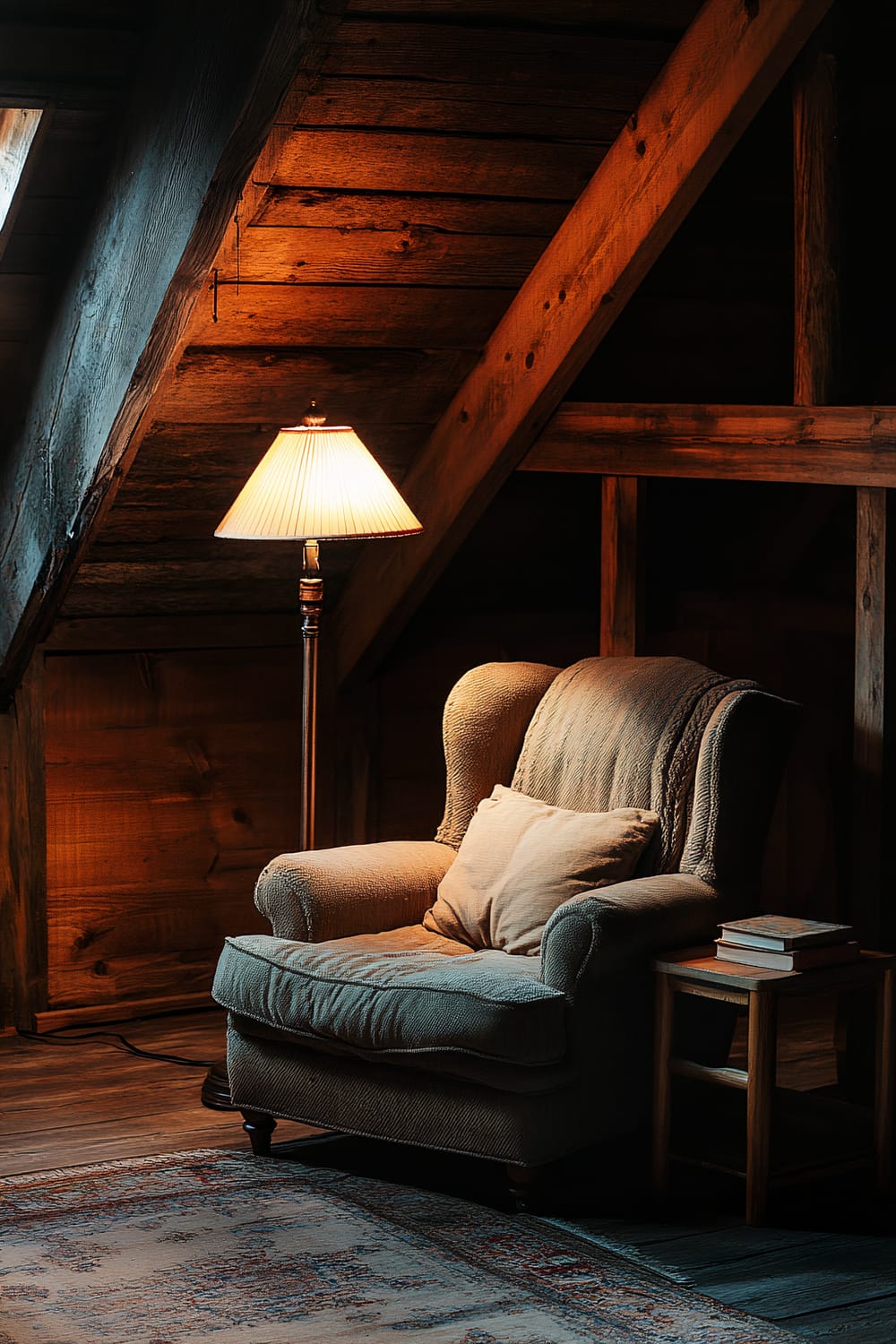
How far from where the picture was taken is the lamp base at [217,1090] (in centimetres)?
363

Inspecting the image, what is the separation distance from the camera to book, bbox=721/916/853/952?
118 inches

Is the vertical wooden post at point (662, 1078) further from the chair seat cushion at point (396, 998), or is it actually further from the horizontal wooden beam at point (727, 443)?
the horizontal wooden beam at point (727, 443)

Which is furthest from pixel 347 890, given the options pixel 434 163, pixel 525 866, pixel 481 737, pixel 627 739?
pixel 434 163

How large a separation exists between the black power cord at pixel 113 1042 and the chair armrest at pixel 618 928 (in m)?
1.23

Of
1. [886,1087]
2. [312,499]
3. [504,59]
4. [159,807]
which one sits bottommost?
[886,1087]

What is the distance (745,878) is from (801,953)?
0.35 m

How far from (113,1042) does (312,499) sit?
149 cm

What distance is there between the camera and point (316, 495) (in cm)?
352

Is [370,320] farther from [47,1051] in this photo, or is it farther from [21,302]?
[47,1051]

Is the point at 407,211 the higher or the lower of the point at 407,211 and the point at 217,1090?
the higher

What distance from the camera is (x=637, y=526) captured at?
3.99m

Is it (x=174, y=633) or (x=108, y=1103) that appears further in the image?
(x=174, y=633)

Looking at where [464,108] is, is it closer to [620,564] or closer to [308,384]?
[308,384]

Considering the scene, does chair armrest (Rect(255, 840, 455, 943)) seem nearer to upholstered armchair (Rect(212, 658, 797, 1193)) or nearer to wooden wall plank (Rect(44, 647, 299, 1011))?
upholstered armchair (Rect(212, 658, 797, 1193))
